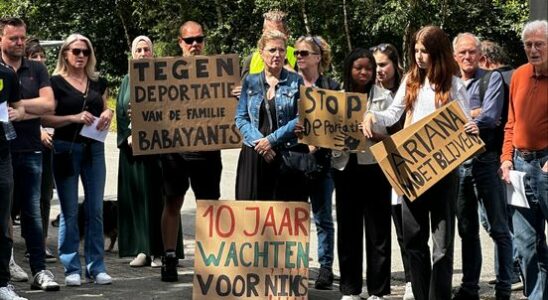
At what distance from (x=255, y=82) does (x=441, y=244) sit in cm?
189

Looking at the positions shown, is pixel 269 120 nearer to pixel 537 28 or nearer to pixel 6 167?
pixel 6 167

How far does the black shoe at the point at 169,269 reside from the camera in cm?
929

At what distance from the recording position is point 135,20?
137 ft

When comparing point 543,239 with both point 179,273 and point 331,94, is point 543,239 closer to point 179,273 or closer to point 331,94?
point 331,94

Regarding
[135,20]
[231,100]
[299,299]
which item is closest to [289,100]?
[231,100]

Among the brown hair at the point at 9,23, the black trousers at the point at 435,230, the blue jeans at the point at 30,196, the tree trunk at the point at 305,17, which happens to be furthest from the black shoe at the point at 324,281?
the tree trunk at the point at 305,17

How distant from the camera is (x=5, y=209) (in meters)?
8.20

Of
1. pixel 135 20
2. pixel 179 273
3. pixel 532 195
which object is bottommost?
pixel 179 273

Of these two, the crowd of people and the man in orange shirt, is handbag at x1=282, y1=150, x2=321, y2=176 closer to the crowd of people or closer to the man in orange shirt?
the crowd of people

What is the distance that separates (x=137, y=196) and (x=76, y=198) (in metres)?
1.30

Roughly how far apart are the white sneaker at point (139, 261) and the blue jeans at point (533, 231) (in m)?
3.63

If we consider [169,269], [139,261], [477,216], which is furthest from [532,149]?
[139,261]

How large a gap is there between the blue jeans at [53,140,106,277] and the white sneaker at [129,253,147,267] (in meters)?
1.01

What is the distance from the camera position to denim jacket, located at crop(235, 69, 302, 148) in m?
8.46
